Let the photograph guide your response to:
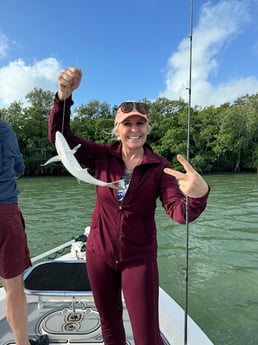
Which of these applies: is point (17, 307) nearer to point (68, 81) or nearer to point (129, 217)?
point (129, 217)

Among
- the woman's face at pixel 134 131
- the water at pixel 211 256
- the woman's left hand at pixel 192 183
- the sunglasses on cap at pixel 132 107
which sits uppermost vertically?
the sunglasses on cap at pixel 132 107

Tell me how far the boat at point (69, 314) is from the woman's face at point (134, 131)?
159cm

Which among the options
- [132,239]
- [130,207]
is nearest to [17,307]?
[132,239]

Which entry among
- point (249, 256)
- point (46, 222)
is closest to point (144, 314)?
point (249, 256)

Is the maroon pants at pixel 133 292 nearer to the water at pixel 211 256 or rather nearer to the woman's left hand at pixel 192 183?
the woman's left hand at pixel 192 183

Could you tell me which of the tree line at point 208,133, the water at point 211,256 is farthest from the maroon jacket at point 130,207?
the tree line at point 208,133

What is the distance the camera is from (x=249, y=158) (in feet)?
150

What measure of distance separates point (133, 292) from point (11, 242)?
96 centimetres

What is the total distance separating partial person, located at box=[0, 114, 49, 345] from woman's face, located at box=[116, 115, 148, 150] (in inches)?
35.2

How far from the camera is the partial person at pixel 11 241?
2.15 metres

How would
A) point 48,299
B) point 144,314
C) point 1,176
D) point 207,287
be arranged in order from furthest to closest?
1. point 207,287
2. point 48,299
3. point 1,176
4. point 144,314

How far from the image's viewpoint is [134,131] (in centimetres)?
196

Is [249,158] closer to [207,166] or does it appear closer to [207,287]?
[207,166]

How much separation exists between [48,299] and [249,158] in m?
46.8
